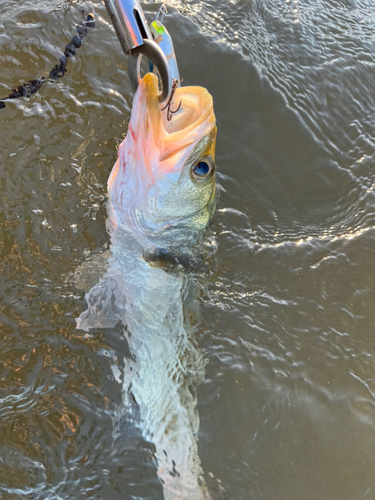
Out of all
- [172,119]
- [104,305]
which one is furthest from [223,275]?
[172,119]

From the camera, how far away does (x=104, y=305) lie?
8.70 ft

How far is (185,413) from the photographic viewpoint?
2688 millimetres

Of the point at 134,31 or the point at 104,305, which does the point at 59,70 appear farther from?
the point at 104,305

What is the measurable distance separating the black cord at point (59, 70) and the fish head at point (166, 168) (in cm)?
108

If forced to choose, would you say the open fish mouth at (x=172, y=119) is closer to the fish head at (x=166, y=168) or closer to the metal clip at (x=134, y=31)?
the fish head at (x=166, y=168)

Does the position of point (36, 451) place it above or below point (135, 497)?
above

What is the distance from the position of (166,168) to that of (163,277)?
2.53ft

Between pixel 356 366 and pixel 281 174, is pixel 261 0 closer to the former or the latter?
pixel 281 174

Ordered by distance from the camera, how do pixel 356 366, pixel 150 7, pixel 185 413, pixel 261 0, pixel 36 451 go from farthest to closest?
pixel 261 0
pixel 150 7
pixel 356 366
pixel 185 413
pixel 36 451

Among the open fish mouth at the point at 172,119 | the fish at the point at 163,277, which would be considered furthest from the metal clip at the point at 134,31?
the fish at the point at 163,277

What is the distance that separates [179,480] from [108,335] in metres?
1.09

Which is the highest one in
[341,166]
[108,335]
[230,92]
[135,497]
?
[230,92]

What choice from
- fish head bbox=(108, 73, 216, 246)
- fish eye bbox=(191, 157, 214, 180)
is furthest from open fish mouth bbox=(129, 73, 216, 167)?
fish eye bbox=(191, 157, 214, 180)

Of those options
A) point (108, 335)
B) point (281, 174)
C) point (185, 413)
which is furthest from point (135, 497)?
point (281, 174)
